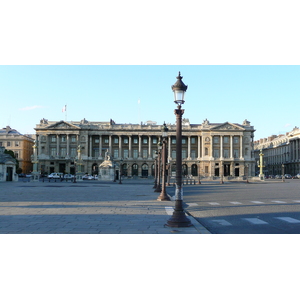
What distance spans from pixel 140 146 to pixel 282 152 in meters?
60.6

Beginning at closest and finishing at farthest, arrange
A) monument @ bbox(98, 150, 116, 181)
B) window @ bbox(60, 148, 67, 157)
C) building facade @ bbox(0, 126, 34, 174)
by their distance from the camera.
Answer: monument @ bbox(98, 150, 116, 181), window @ bbox(60, 148, 67, 157), building facade @ bbox(0, 126, 34, 174)

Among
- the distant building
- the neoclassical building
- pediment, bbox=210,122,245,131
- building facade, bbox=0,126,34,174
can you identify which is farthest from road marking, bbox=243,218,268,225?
building facade, bbox=0,126,34,174

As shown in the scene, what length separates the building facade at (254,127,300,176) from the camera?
470 ft

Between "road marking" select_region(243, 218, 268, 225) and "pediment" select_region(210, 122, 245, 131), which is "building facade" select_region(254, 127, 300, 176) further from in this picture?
"road marking" select_region(243, 218, 268, 225)

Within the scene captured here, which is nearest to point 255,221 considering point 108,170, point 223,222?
point 223,222

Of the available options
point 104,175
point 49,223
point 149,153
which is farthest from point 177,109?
point 149,153

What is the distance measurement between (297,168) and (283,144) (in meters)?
18.3

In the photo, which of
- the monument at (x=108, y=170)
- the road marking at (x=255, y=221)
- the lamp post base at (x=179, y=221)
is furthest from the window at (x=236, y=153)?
the lamp post base at (x=179, y=221)

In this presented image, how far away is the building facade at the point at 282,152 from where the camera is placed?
143250 mm

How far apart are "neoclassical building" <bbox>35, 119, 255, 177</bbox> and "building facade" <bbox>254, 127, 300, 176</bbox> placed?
11106mm

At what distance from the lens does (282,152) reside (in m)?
159

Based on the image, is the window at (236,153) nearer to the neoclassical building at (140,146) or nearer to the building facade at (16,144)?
the neoclassical building at (140,146)

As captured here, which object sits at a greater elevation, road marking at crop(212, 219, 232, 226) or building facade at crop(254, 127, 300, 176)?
building facade at crop(254, 127, 300, 176)

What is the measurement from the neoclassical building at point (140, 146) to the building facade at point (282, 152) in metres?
11.1
